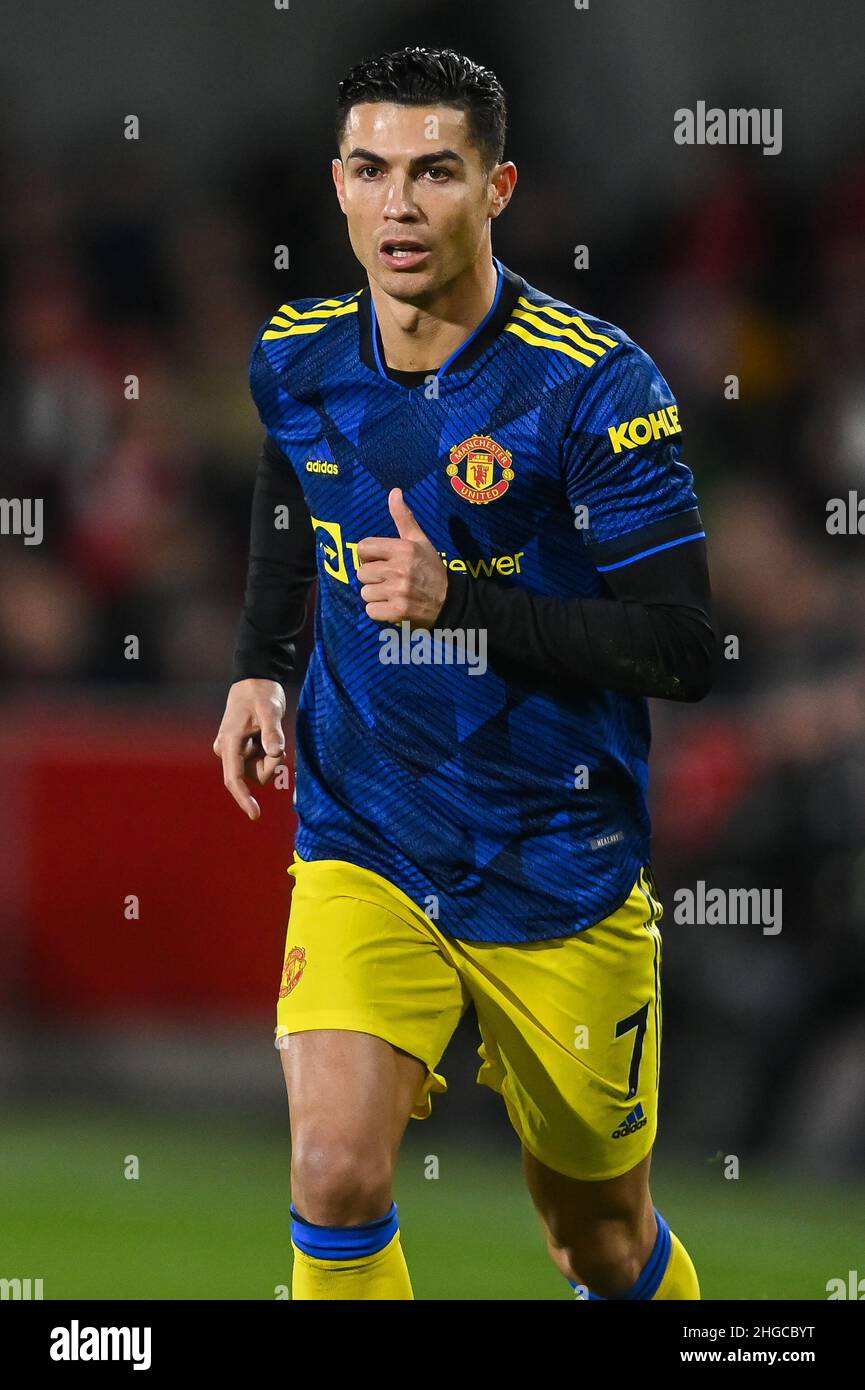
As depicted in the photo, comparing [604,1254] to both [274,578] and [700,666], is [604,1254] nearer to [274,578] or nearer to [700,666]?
[700,666]

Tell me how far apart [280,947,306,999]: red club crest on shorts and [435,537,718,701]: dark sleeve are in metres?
0.65

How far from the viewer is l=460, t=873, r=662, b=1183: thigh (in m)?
3.74

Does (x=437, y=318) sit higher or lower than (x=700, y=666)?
higher

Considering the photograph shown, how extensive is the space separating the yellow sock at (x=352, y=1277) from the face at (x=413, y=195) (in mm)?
1622

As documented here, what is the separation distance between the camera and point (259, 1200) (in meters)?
6.09

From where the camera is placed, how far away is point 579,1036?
3754 mm

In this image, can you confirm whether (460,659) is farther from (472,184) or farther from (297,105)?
(297,105)

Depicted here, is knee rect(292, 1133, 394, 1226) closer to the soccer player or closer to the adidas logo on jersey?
the soccer player

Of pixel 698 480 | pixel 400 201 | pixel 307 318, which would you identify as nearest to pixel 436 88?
pixel 400 201

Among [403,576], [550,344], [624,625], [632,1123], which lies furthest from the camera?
[632,1123]

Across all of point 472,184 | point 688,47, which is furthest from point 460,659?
point 688,47

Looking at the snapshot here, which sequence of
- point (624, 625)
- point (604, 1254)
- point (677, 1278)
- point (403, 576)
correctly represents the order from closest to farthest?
point (403, 576) → point (624, 625) → point (604, 1254) → point (677, 1278)

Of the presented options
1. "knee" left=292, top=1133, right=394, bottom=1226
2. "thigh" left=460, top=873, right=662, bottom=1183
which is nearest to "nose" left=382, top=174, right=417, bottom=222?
"thigh" left=460, top=873, right=662, bottom=1183

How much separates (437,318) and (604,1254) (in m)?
1.76
